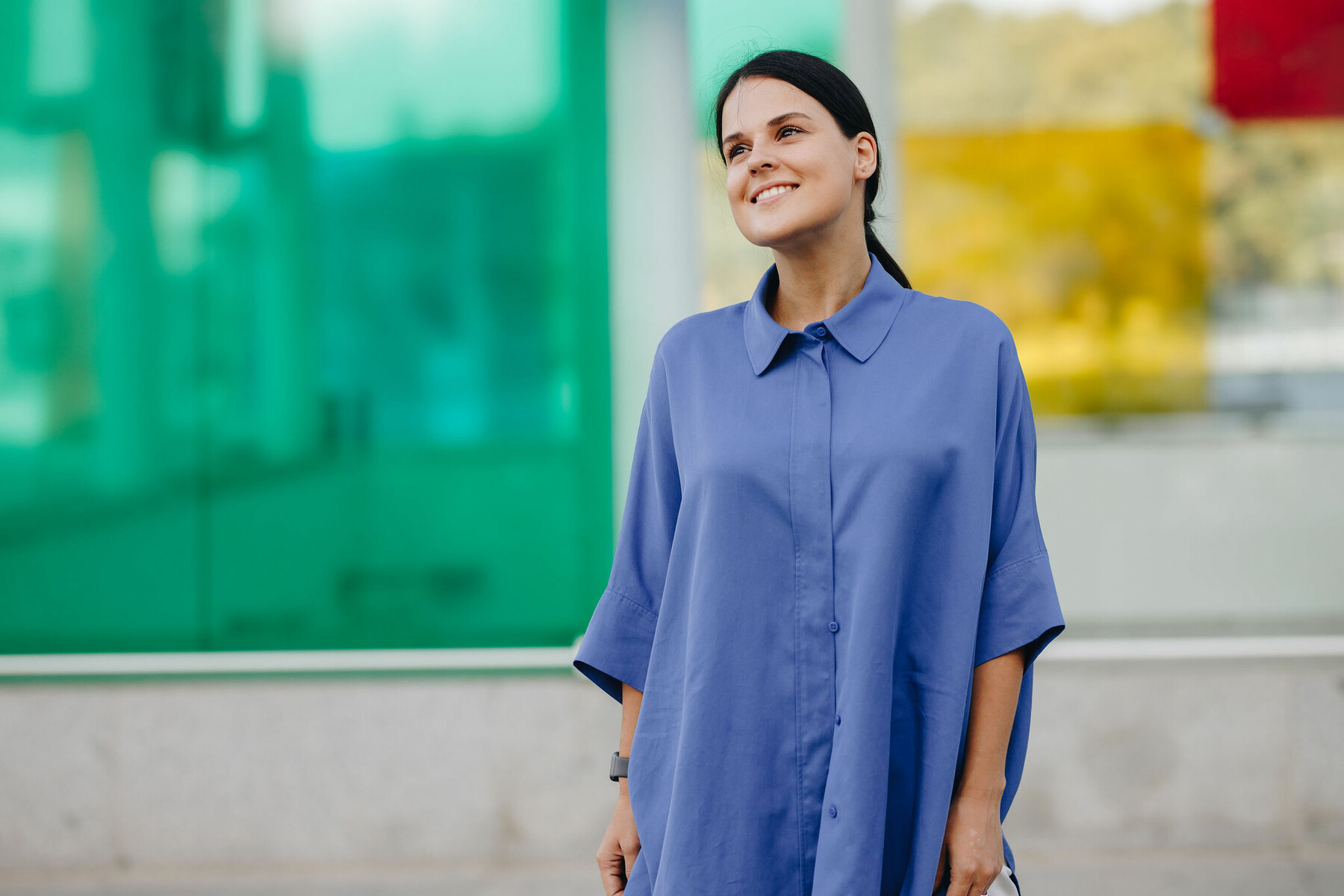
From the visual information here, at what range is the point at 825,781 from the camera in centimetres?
147

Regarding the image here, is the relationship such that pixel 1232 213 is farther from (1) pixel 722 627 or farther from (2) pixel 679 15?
(1) pixel 722 627

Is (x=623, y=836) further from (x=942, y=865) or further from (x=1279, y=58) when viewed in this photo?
(x=1279, y=58)

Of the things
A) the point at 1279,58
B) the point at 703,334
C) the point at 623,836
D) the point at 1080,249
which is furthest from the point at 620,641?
the point at 1279,58

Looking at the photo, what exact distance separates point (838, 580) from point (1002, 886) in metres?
0.47

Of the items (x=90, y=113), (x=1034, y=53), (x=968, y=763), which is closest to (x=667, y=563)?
(x=968, y=763)

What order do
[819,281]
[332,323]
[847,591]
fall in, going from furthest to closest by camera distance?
[332,323] → [819,281] → [847,591]

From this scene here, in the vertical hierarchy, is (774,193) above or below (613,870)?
above

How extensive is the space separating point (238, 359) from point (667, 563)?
2.83 metres

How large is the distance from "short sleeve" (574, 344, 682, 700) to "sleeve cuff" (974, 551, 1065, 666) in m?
0.45

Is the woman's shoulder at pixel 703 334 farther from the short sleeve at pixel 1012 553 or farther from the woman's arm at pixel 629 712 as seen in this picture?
the woman's arm at pixel 629 712

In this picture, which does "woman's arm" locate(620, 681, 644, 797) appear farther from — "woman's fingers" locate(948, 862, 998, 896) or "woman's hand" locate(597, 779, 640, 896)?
"woman's fingers" locate(948, 862, 998, 896)

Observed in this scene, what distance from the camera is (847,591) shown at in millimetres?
1457

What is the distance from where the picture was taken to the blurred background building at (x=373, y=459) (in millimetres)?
3816

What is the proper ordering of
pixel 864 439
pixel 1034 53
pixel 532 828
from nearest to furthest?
pixel 864 439 < pixel 532 828 < pixel 1034 53
